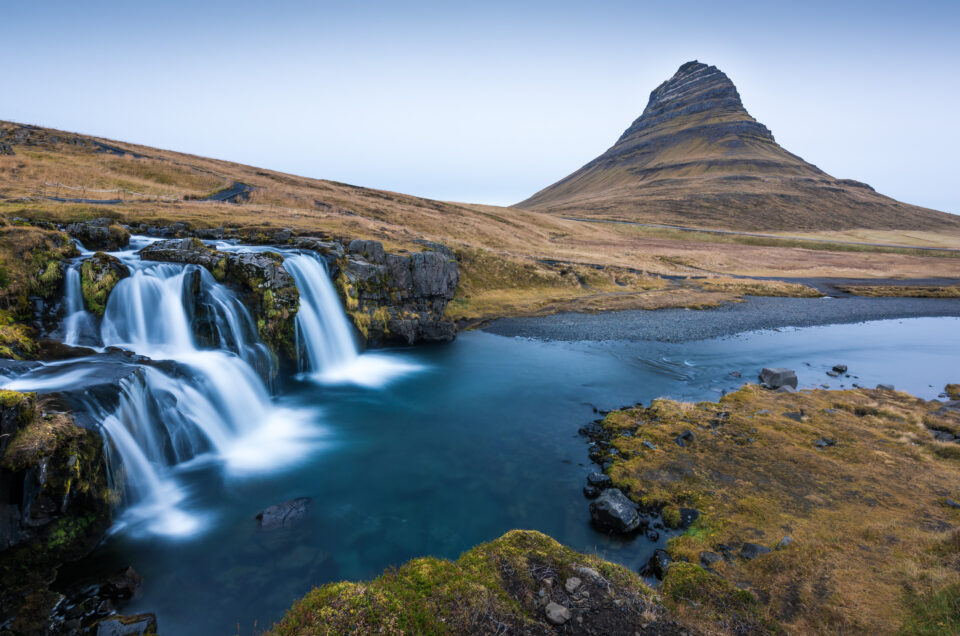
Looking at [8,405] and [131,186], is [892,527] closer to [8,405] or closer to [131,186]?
[8,405]

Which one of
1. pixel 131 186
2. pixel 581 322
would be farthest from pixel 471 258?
pixel 131 186

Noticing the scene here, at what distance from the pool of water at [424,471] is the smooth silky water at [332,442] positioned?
0.21 feet

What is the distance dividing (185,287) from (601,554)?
20.2m

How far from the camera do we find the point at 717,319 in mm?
→ 37812

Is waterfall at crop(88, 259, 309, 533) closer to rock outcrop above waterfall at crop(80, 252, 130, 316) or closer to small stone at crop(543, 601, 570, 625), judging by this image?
rock outcrop above waterfall at crop(80, 252, 130, 316)

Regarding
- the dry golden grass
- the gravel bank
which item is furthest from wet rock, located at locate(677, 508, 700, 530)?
the dry golden grass

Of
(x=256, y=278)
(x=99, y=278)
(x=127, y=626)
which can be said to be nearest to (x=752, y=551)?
(x=127, y=626)

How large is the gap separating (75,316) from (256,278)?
6957 millimetres

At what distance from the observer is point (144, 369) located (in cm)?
1379

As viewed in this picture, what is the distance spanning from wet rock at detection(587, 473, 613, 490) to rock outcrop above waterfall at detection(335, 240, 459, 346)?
1856cm

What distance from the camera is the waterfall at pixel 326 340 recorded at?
23.5 meters

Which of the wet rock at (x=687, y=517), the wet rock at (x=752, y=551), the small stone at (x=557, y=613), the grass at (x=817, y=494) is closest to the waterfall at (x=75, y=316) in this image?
the small stone at (x=557, y=613)

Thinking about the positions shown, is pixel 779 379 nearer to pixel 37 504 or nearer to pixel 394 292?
pixel 394 292

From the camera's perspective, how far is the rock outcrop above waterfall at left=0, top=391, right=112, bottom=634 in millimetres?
7977
